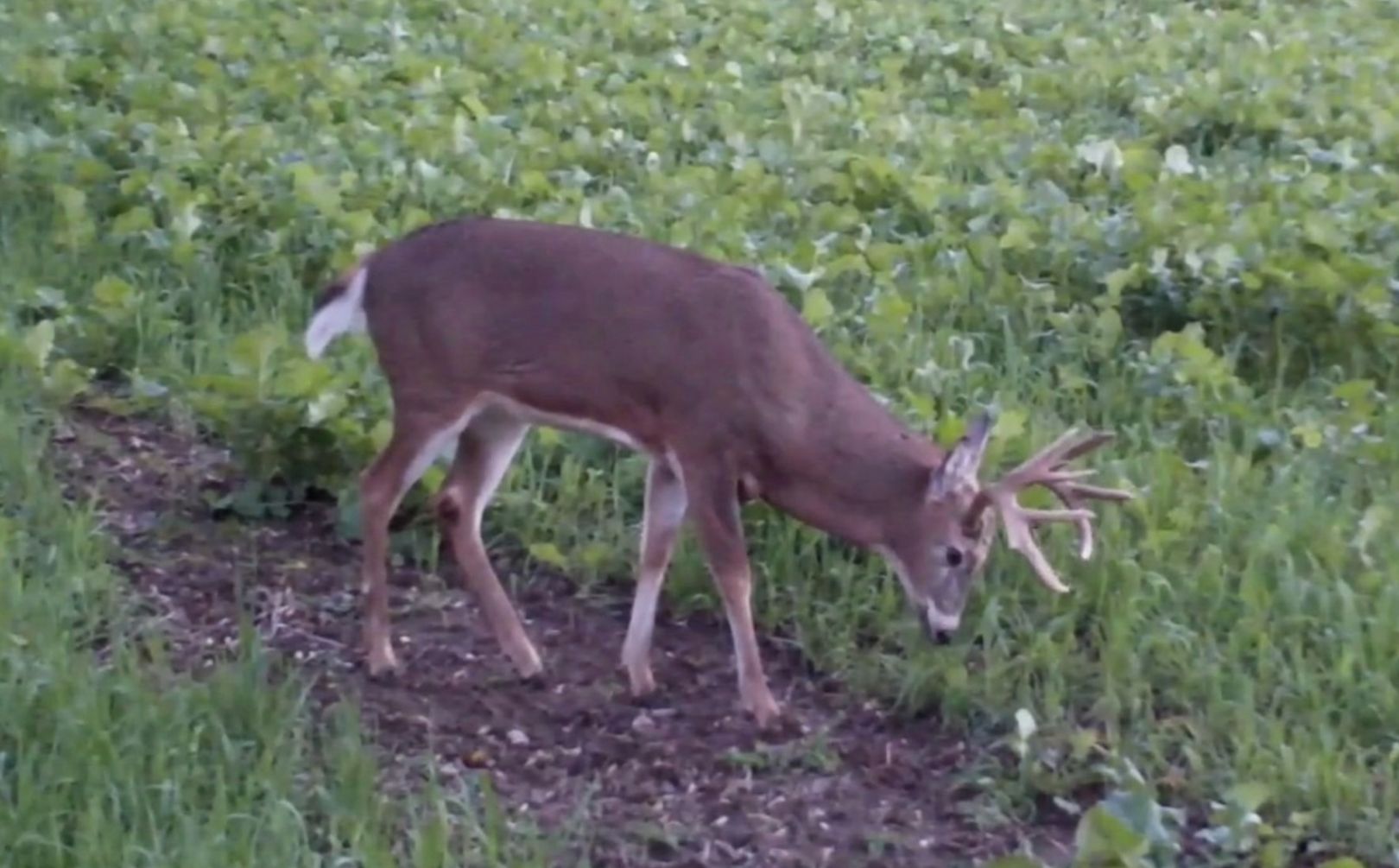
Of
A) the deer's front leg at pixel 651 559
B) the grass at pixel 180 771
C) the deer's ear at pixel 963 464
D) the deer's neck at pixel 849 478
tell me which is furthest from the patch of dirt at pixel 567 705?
the deer's ear at pixel 963 464

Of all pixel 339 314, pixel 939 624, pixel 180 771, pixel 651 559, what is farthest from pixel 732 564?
pixel 180 771

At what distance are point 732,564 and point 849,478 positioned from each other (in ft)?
1.01

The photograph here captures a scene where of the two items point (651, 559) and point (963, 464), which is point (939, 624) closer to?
point (963, 464)

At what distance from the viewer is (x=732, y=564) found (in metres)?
4.80

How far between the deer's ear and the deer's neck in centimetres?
6

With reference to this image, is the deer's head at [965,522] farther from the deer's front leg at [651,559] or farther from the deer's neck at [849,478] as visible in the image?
the deer's front leg at [651,559]

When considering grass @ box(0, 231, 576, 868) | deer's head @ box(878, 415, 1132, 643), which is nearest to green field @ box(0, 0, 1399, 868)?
grass @ box(0, 231, 576, 868)

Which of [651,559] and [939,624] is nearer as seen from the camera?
[939,624]

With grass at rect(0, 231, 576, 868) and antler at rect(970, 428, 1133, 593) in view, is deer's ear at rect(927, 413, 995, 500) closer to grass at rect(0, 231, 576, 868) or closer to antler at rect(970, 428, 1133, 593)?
antler at rect(970, 428, 1133, 593)

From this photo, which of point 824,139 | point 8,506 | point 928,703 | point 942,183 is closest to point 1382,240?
point 942,183

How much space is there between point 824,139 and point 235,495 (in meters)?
3.82

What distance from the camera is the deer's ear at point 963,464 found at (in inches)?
183

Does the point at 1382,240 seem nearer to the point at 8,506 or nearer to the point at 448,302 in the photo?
the point at 448,302

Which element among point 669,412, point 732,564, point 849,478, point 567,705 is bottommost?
point 567,705
